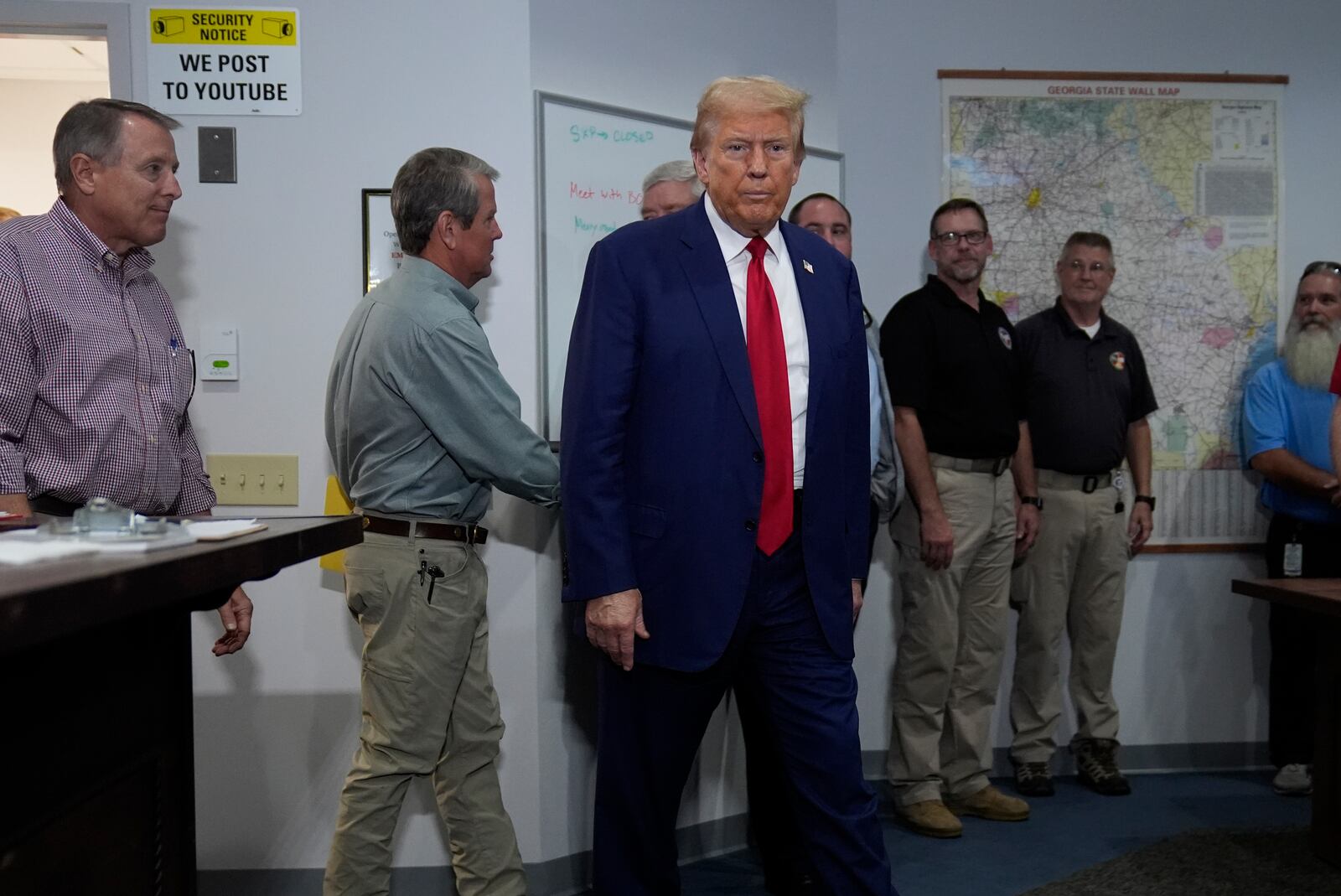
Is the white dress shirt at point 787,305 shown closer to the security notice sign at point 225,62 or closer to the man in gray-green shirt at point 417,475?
the man in gray-green shirt at point 417,475

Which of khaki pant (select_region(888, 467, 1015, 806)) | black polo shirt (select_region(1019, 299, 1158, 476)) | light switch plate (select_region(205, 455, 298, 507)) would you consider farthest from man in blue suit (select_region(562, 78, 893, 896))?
black polo shirt (select_region(1019, 299, 1158, 476))

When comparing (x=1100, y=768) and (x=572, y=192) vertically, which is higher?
(x=572, y=192)

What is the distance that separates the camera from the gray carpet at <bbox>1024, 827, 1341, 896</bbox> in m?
2.78

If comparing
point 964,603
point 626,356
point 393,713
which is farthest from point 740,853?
point 626,356

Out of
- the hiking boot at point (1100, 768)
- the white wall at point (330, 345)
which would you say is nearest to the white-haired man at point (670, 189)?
the white wall at point (330, 345)

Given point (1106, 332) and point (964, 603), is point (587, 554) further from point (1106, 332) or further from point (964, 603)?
point (1106, 332)

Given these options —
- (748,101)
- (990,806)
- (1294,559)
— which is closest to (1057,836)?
(990,806)

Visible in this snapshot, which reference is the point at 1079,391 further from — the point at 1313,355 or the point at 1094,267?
the point at 1313,355

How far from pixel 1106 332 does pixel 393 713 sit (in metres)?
2.69

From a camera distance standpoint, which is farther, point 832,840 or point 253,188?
point 253,188

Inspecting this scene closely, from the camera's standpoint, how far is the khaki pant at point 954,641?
336 centimetres

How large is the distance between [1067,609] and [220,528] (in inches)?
126

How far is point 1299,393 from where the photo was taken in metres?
3.80

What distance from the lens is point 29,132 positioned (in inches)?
227
